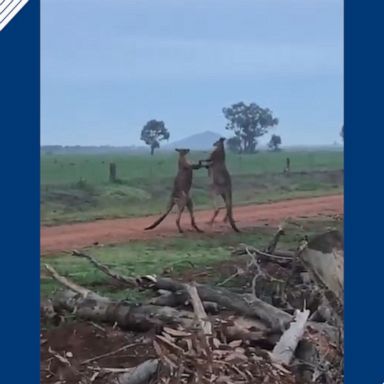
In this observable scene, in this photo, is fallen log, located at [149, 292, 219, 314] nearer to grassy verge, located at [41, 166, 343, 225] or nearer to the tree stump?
grassy verge, located at [41, 166, 343, 225]

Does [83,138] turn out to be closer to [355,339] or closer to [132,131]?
[132,131]

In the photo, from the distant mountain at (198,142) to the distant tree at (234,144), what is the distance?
3.2 inches

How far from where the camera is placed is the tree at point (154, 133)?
4.22m

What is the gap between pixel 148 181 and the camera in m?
4.28

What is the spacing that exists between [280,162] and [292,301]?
0.68 meters

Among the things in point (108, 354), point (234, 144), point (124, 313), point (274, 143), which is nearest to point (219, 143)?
point (234, 144)

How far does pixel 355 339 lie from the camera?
4.45 meters

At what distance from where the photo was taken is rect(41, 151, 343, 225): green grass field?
411cm

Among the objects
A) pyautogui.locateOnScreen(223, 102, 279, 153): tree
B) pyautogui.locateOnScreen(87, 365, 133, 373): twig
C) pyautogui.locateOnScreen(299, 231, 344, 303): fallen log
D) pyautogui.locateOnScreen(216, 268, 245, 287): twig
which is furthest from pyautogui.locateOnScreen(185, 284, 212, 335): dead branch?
pyautogui.locateOnScreen(223, 102, 279, 153): tree

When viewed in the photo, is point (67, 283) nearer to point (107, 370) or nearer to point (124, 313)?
point (124, 313)
